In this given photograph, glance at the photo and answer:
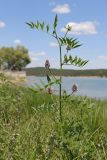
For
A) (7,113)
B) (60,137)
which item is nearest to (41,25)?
(60,137)

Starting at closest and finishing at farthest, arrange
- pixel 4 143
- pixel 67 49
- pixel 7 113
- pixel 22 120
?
pixel 67 49
pixel 4 143
pixel 22 120
pixel 7 113

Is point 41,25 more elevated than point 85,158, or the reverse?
point 41,25

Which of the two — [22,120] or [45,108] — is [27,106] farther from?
[45,108]

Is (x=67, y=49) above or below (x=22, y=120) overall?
above

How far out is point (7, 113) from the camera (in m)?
6.52

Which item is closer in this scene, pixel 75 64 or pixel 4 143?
pixel 75 64


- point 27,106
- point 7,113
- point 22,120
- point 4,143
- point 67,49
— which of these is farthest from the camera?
point 27,106

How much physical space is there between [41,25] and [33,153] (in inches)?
36.6

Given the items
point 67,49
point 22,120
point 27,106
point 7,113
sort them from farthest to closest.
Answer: point 27,106, point 7,113, point 22,120, point 67,49

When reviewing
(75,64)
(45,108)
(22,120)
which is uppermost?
(75,64)

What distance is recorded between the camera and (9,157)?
11.6 feet

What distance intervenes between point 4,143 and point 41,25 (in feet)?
3.39

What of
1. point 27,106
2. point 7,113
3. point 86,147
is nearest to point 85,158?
point 86,147

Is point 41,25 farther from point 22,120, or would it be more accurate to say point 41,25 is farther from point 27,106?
point 27,106
